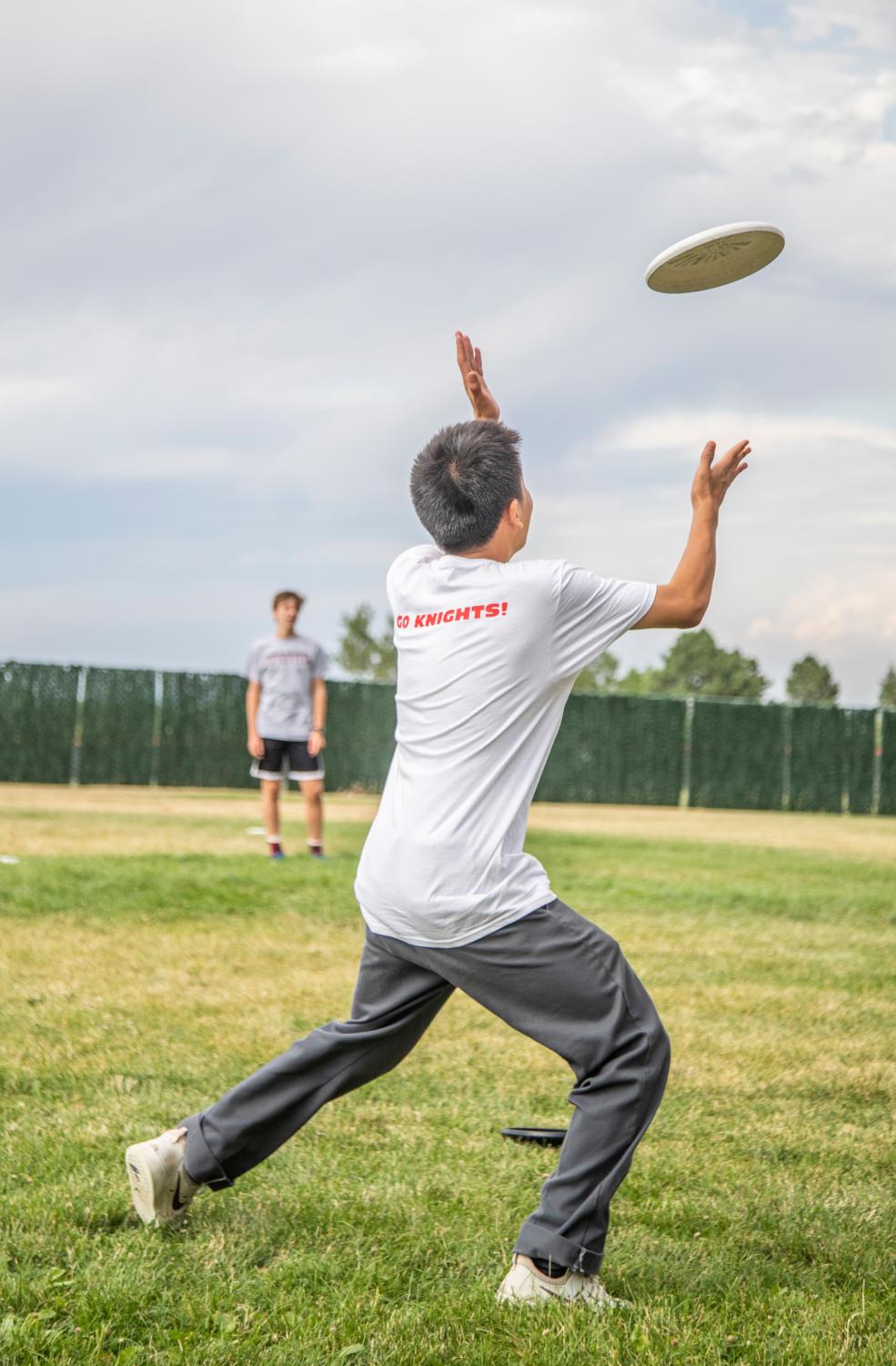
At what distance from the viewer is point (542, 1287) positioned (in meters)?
3.00

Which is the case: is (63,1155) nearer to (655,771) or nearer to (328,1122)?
(328,1122)

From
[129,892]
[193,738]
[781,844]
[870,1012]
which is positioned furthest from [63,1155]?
[193,738]

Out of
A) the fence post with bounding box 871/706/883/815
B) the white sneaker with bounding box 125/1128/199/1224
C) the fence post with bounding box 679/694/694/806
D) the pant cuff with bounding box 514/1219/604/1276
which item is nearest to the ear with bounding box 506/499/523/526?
the pant cuff with bounding box 514/1219/604/1276

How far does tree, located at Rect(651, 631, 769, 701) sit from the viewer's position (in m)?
57.3

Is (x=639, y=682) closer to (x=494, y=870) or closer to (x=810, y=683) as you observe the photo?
(x=810, y=683)

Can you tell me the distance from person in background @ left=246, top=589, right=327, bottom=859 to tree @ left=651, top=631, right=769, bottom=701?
147 ft

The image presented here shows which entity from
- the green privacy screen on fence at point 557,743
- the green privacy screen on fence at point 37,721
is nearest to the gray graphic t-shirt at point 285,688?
the green privacy screen on fence at point 557,743

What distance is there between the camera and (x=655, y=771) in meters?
29.8

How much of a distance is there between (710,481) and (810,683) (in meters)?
63.2

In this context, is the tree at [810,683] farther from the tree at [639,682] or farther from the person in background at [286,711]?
the person in background at [286,711]

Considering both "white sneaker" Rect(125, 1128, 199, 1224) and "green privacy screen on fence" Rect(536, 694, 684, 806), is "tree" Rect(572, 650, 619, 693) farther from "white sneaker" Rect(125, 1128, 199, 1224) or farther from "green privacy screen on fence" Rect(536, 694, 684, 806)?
"white sneaker" Rect(125, 1128, 199, 1224)

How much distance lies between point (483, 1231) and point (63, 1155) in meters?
1.41

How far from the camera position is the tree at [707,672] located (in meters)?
57.3

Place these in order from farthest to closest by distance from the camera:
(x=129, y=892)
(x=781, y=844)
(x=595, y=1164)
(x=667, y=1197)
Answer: (x=781, y=844) → (x=129, y=892) → (x=667, y=1197) → (x=595, y=1164)
